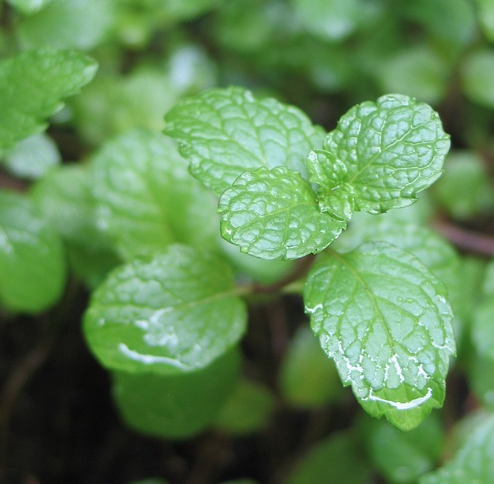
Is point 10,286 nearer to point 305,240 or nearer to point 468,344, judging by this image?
point 305,240

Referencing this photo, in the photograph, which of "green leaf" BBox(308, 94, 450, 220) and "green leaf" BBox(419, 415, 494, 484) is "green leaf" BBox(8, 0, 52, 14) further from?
"green leaf" BBox(419, 415, 494, 484)

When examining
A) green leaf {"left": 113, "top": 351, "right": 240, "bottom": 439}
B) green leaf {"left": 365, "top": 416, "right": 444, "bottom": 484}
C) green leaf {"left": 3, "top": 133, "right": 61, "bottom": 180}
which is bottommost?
green leaf {"left": 365, "top": 416, "right": 444, "bottom": 484}

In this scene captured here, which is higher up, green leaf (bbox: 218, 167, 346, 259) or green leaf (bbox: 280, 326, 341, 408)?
green leaf (bbox: 218, 167, 346, 259)

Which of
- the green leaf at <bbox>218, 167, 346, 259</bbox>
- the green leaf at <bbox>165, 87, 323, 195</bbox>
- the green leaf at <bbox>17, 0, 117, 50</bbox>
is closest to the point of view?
the green leaf at <bbox>218, 167, 346, 259</bbox>

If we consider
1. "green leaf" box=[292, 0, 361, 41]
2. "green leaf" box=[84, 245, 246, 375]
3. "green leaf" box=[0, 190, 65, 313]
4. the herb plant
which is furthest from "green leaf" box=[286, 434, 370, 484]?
"green leaf" box=[292, 0, 361, 41]

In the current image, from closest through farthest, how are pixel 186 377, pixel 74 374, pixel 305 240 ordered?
pixel 305 240 → pixel 186 377 → pixel 74 374

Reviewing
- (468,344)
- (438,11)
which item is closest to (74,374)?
(468,344)
